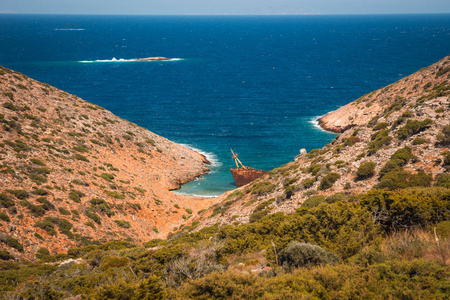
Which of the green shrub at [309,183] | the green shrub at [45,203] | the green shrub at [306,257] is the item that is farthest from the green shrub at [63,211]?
the green shrub at [306,257]

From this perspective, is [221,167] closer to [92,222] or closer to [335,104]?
[92,222]

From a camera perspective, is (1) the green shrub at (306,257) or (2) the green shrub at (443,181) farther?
(2) the green shrub at (443,181)

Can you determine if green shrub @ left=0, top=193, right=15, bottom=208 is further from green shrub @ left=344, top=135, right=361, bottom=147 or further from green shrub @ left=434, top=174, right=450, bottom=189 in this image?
green shrub @ left=434, top=174, right=450, bottom=189

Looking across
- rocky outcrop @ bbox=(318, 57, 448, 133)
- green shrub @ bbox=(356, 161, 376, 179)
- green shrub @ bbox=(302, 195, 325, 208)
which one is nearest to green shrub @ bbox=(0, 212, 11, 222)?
green shrub @ bbox=(302, 195, 325, 208)

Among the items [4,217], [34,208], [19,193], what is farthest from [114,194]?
[4,217]

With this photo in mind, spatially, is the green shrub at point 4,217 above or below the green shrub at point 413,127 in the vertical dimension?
below

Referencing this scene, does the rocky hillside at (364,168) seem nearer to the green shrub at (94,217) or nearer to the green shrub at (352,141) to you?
the green shrub at (352,141)
